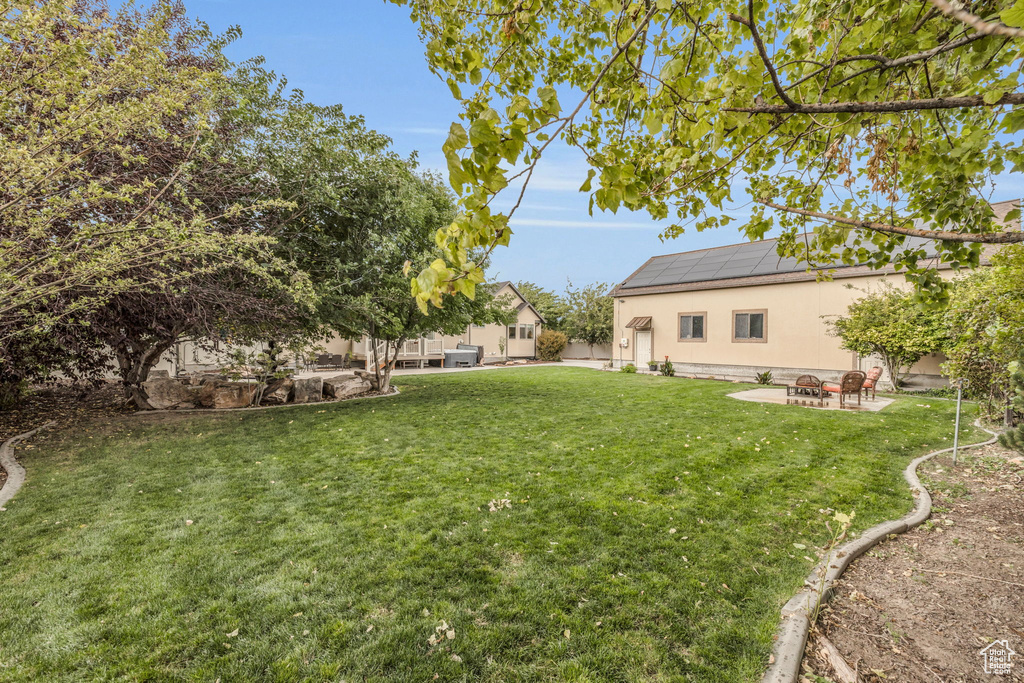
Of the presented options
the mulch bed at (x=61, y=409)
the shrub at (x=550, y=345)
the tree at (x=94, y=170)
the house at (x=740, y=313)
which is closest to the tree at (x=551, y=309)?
the shrub at (x=550, y=345)

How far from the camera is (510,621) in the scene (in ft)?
8.72

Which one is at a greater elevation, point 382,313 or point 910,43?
point 910,43

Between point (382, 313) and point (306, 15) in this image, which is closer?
point (382, 313)

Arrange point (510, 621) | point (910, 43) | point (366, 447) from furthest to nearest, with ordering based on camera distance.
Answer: point (366, 447), point (510, 621), point (910, 43)

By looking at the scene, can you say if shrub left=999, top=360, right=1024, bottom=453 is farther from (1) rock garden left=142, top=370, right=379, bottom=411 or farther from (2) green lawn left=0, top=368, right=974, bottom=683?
(1) rock garden left=142, top=370, right=379, bottom=411

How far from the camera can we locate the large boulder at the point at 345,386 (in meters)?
11.8

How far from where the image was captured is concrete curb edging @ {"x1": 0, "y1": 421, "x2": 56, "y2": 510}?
4.79 meters

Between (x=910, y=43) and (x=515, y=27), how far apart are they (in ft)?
7.23

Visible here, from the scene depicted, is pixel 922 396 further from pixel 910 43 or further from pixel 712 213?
pixel 910 43

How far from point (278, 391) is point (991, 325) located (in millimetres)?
13189

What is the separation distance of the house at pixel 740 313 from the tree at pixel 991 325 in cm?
565

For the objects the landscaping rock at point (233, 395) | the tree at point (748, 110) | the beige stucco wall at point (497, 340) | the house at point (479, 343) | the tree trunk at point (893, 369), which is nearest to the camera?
the tree at point (748, 110)

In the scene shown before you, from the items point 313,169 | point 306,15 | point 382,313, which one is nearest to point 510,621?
point 382,313

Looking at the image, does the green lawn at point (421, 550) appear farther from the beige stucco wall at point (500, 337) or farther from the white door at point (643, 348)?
the beige stucco wall at point (500, 337)
